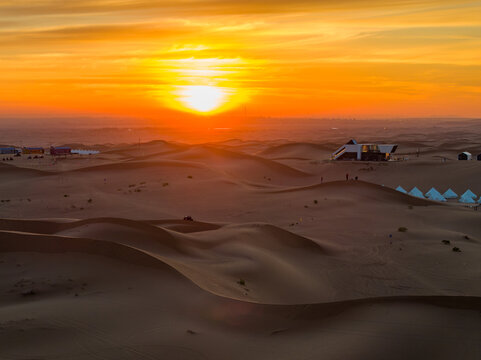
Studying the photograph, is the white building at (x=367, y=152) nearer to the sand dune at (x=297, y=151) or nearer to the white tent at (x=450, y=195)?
the sand dune at (x=297, y=151)

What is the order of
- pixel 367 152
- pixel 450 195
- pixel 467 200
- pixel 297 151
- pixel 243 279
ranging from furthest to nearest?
pixel 297 151
pixel 367 152
pixel 450 195
pixel 467 200
pixel 243 279

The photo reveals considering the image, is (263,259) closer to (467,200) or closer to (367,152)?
(467,200)

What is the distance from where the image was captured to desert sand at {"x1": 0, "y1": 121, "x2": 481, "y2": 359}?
29.9 ft

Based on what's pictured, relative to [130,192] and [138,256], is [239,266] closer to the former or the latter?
[138,256]

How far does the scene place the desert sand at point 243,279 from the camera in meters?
9.10

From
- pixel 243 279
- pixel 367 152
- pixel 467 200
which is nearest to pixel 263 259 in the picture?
pixel 243 279

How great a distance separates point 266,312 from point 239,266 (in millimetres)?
4197

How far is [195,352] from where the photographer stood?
8.65 m

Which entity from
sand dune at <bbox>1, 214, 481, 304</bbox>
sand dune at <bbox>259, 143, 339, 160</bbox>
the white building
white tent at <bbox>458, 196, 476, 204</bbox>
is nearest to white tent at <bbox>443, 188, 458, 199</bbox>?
white tent at <bbox>458, 196, 476, 204</bbox>

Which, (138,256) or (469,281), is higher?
(138,256)

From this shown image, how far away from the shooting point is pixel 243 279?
45.1 feet

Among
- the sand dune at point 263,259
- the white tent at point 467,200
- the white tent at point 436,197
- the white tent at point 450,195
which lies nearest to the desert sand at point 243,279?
the sand dune at point 263,259

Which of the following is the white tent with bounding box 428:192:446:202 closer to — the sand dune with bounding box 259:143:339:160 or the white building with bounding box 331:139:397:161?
the white building with bounding box 331:139:397:161

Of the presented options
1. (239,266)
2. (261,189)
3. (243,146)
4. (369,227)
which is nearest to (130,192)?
(261,189)
